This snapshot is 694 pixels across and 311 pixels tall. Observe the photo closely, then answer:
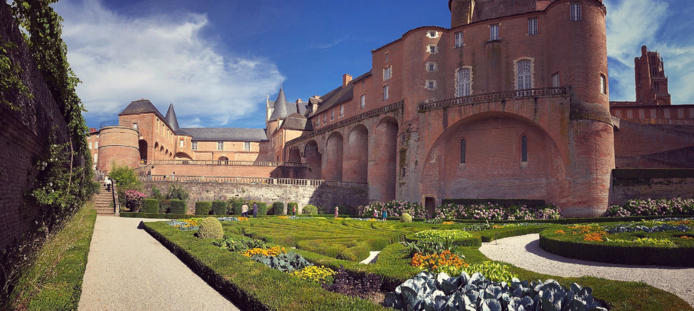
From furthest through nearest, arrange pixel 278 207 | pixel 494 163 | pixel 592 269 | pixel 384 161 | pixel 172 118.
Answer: pixel 172 118 < pixel 384 161 < pixel 278 207 < pixel 494 163 < pixel 592 269

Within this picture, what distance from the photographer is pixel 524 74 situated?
29859 mm

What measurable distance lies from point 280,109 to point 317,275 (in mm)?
58457

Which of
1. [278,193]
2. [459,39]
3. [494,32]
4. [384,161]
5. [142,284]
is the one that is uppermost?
[494,32]

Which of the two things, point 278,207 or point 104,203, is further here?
point 278,207

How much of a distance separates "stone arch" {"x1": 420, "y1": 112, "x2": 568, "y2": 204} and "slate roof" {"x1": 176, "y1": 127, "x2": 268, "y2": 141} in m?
40.1

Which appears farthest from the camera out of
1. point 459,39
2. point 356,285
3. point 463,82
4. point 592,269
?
point 459,39

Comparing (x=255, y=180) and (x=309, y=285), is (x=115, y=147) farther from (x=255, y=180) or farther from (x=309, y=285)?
(x=309, y=285)

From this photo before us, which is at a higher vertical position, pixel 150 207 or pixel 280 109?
pixel 280 109

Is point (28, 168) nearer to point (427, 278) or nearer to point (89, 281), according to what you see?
point (89, 281)

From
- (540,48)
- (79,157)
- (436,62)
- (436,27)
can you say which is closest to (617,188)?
(540,48)

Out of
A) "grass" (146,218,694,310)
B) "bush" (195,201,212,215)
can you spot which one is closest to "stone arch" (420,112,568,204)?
"bush" (195,201,212,215)

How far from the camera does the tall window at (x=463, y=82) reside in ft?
104

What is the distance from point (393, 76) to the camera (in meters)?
37.0

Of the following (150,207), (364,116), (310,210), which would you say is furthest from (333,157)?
(150,207)
